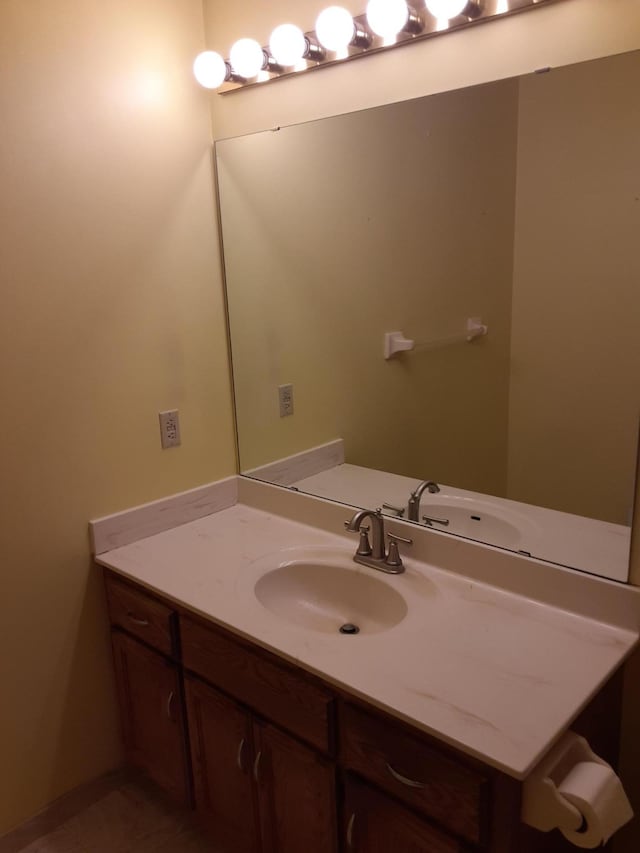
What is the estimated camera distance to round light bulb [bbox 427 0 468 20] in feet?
4.53

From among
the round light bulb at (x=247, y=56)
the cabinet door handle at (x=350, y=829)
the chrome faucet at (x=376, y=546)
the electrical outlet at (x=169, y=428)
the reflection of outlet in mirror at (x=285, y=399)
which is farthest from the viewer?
the reflection of outlet in mirror at (x=285, y=399)

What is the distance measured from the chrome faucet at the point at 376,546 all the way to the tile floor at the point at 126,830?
3.01 ft

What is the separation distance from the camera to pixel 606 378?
1.36m

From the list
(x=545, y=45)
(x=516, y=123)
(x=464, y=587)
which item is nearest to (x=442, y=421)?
(x=464, y=587)

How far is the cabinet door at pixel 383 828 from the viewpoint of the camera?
1.15 meters

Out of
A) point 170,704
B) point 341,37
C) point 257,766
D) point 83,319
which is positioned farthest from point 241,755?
point 341,37

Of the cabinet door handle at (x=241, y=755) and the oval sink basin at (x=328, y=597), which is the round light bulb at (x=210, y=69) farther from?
the cabinet door handle at (x=241, y=755)

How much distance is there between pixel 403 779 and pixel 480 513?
0.66m

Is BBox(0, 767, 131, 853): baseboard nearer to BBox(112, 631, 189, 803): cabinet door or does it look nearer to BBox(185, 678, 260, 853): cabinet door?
BBox(112, 631, 189, 803): cabinet door

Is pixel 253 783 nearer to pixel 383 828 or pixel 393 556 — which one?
pixel 383 828

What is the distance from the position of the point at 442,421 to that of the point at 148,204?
1006 millimetres

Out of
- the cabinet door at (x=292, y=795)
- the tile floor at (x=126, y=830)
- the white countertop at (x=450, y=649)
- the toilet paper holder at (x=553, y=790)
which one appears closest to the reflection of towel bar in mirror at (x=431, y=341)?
the white countertop at (x=450, y=649)

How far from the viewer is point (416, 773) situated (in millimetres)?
1139

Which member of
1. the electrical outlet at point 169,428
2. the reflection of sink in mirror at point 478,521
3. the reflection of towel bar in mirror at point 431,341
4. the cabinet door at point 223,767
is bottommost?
the cabinet door at point 223,767
